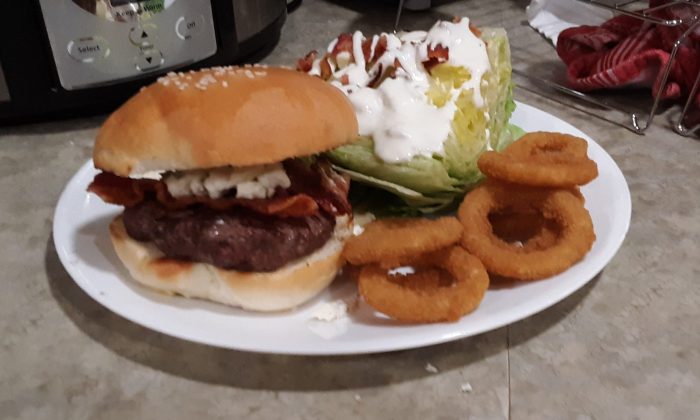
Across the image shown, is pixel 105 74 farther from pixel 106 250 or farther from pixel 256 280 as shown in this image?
pixel 256 280

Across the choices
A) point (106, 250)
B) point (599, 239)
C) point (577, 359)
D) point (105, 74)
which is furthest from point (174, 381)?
point (105, 74)

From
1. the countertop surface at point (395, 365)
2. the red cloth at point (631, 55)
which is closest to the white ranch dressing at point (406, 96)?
the countertop surface at point (395, 365)

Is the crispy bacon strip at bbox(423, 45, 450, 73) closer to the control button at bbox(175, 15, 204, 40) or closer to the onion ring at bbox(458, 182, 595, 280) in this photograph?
the onion ring at bbox(458, 182, 595, 280)

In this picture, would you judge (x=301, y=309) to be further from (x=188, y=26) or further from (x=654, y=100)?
(x=654, y=100)

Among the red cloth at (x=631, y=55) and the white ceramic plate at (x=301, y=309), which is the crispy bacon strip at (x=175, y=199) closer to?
the white ceramic plate at (x=301, y=309)

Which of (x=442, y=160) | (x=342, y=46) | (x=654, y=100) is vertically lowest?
(x=654, y=100)

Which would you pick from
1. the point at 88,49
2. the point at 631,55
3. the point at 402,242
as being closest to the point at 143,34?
the point at 88,49
